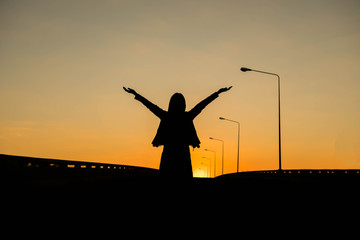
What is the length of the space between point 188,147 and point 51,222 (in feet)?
9.63

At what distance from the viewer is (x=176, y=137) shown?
7910 mm

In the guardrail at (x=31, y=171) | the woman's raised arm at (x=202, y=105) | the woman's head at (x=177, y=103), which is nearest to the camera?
the woman's head at (x=177, y=103)

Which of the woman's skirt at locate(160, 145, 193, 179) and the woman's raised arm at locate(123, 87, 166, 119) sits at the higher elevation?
the woman's raised arm at locate(123, 87, 166, 119)

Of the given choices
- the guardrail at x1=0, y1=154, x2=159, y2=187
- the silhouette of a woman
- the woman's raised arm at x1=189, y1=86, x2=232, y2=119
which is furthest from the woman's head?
the guardrail at x1=0, y1=154, x2=159, y2=187

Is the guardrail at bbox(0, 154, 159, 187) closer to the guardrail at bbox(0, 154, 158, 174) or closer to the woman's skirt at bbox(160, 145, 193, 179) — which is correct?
the guardrail at bbox(0, 154, 158, 174)

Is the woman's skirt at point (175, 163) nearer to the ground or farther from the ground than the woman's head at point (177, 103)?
nearer to the ground

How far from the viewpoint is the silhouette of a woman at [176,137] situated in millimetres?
7621

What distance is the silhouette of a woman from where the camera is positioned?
762cm

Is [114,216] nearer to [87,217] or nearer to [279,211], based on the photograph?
[87,217]

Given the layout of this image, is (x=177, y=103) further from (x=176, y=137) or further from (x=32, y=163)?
(x=32, y=163)

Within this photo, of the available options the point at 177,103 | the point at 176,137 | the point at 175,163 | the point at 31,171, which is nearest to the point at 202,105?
the point at 177,103

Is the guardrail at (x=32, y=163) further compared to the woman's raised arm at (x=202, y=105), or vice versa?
the guardrail at (x=32, y=163)

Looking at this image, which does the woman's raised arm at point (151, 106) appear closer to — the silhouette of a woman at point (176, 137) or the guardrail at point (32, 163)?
the silhouette of a woman at point (176, 137)

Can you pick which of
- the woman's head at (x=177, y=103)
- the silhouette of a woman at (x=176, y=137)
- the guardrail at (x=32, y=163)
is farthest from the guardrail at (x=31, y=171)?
the woman's head at (x=177, y=103)
